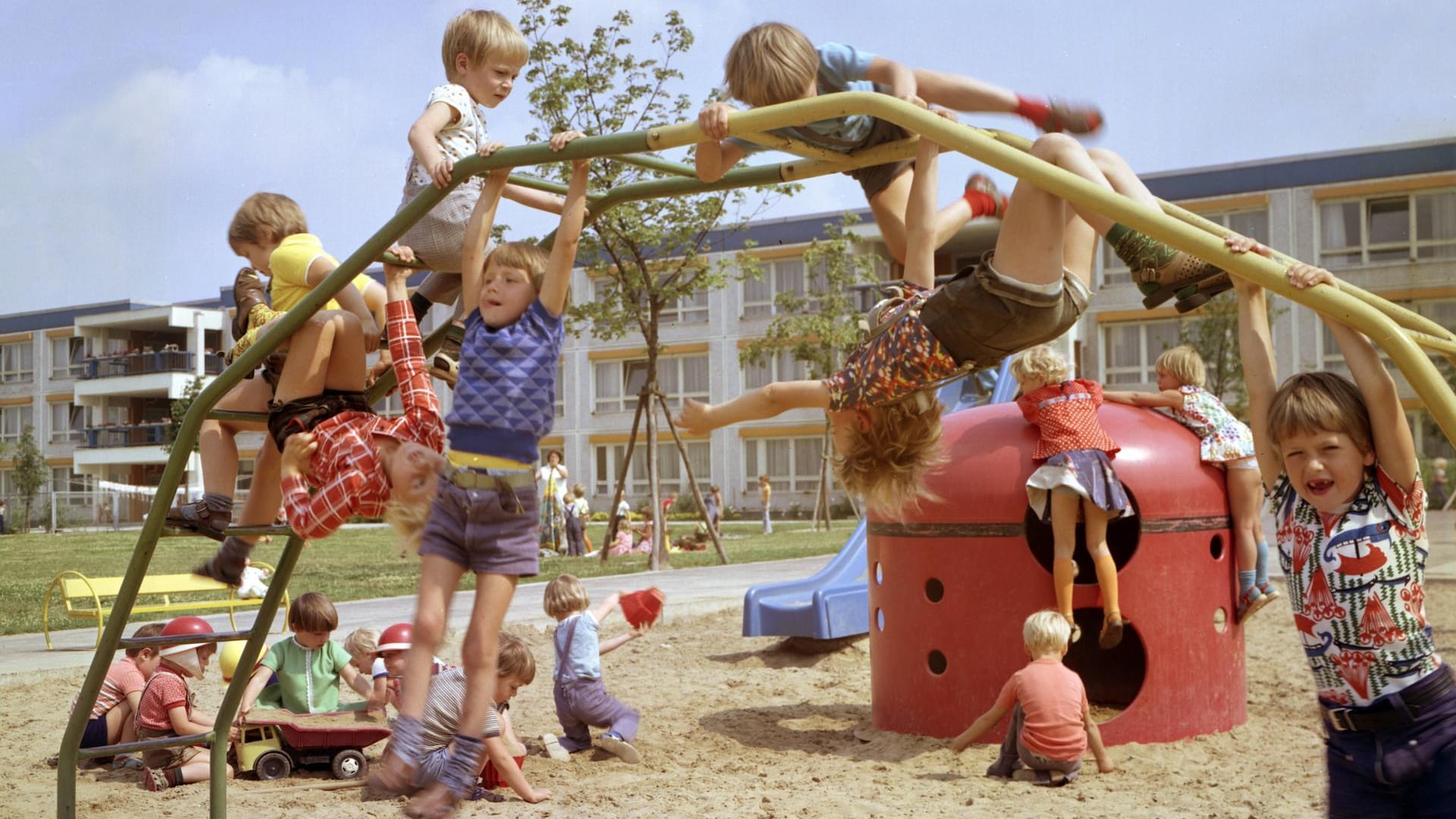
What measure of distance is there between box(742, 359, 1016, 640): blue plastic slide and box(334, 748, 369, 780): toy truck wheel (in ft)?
12.1

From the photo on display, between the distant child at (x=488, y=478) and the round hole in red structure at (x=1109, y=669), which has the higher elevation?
the distant child at (x=488, y=478)

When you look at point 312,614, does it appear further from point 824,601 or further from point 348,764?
point 824,601

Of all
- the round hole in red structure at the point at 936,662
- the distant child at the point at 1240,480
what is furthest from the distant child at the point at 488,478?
the distant child at the point at 1240,480

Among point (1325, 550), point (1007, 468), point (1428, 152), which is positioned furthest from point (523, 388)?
point (1428, 152)

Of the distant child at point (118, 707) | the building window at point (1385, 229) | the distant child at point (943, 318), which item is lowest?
the distant child at point (118, 707)

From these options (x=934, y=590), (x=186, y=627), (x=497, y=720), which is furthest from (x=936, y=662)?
(x=186, y=627)

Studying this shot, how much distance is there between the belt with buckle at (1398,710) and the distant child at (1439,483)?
29565 millimetres

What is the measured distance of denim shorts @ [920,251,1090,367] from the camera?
4.00 metres

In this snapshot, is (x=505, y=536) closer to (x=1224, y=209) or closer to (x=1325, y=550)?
(x=1325, y=550)

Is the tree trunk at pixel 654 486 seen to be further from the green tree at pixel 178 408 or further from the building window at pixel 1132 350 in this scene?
the building window at pixel 1132 350

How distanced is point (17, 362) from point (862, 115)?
56741 millimetres

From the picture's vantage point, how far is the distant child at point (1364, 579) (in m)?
3.65

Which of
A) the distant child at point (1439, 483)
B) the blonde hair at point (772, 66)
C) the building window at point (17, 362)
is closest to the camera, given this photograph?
the blonde hair at point (772, 66)

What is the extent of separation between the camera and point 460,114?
465cm
